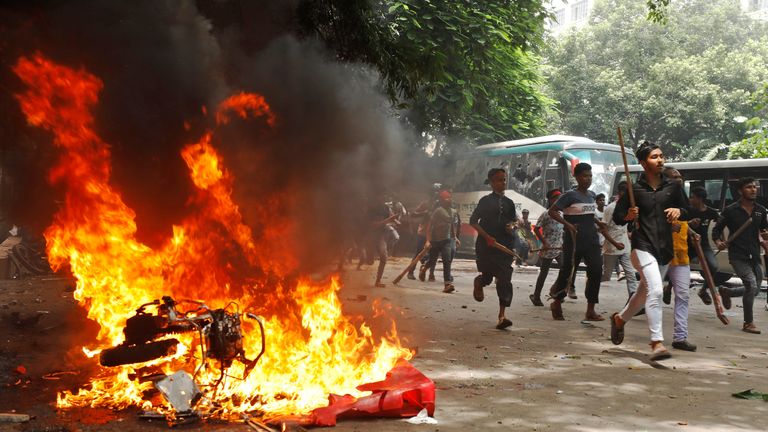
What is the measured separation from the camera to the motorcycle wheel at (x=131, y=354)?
4270 mm

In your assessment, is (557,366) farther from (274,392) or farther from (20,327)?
(20,327)

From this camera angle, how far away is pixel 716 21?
124ft

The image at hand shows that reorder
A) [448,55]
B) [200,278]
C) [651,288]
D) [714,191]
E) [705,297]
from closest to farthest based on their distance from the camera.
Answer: [200,278]
[651,288]
[705,297]
[448,55]
[714,191]

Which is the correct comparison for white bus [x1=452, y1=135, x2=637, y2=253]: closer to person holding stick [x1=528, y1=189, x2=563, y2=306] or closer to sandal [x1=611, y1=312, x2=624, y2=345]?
person holding stick [x1=528, y1=189, x2=563, y2=306]

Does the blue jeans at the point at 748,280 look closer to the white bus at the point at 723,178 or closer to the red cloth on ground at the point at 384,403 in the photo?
the white bus at the point at 723,178

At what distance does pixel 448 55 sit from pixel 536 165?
7.51 m

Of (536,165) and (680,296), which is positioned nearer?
(680,296)

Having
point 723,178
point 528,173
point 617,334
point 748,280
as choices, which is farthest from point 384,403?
point 528,173

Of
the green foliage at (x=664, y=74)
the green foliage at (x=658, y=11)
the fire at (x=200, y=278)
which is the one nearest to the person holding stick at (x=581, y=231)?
the fire at (x=200, y=278)

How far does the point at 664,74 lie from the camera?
32781mm

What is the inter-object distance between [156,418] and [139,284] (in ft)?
5.24

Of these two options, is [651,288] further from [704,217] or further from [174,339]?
[704,217]

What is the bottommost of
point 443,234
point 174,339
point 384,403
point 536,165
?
point 384,403

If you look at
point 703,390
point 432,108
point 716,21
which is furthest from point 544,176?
point 716,21
